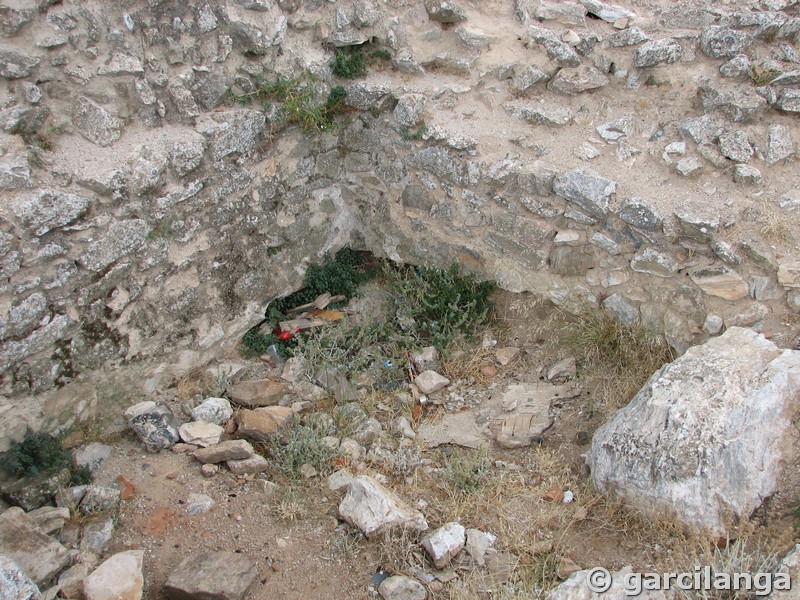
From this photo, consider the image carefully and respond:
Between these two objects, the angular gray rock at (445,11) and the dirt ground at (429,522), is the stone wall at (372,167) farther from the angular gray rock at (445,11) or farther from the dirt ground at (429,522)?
the dirt ground at (429,522)

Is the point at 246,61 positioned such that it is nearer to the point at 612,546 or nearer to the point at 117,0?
the point at 117,0

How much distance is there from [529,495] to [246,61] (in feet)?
10.0

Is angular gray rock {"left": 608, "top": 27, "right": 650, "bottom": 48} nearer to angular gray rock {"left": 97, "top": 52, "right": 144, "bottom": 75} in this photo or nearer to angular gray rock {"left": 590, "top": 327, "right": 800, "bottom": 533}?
angular gray rock {"left": 590, "top": 327, "right": 800, "bottom": 533}

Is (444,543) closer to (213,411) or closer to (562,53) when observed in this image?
(213,411)

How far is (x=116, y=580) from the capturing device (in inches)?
116

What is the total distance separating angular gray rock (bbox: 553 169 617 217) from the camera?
13.5 feet


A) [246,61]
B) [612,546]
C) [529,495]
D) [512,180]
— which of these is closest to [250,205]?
[246,61]

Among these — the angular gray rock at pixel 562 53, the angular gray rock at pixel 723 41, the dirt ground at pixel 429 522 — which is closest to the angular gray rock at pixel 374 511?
the dirt ground at pixel 429 522

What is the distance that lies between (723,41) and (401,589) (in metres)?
3.63

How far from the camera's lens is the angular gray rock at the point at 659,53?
425cm

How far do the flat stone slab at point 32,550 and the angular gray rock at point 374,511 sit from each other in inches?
51.0

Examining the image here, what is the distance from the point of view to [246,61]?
4.26 meters

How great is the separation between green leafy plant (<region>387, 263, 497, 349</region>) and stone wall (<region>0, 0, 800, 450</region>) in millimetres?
159

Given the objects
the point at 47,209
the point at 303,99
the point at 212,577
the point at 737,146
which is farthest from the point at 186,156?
the point at 737,146
